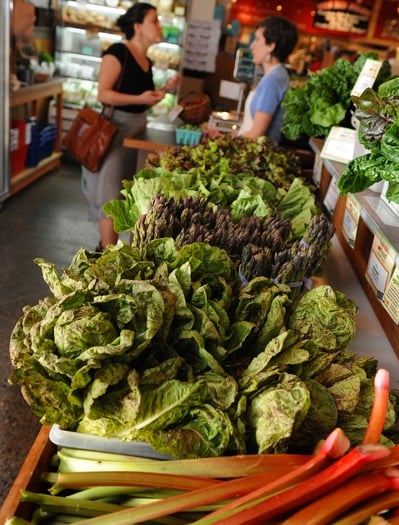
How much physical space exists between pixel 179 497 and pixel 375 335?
3.49ft

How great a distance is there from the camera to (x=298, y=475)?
104 cm

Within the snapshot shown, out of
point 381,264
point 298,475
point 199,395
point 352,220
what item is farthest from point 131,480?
point 352,220

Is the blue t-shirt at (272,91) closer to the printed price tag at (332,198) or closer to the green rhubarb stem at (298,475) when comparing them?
the printed price tag at (332,198)

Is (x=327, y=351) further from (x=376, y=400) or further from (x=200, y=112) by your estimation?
(x=200, y=112)

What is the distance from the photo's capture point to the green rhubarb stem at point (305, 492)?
0.97m

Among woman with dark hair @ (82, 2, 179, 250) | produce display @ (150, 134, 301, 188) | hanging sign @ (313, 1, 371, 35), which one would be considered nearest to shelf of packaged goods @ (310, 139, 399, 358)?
produce display @ (150, 134, 301, 188)

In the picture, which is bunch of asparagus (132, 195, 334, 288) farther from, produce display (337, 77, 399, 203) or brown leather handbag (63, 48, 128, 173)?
brown leather handbag (63, 48, 128, 173)

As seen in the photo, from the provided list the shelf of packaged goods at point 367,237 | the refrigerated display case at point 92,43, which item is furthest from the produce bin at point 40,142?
the shelf of packaged goods at point 367,237

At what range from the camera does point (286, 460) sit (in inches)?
43.4

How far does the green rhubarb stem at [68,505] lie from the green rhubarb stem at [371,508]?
420 millimetres

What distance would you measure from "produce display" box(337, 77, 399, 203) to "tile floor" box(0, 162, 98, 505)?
1.81m

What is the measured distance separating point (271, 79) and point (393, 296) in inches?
99.9

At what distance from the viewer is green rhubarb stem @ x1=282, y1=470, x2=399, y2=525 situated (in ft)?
3.23

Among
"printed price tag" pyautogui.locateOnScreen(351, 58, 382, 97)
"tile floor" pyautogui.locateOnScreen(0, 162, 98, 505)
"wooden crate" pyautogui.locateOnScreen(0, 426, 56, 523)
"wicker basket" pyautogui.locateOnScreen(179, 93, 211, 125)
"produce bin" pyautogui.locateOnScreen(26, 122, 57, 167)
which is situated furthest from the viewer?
"produce bin" pyautogui.locateOnScreen(26, 122, 57, 167)
